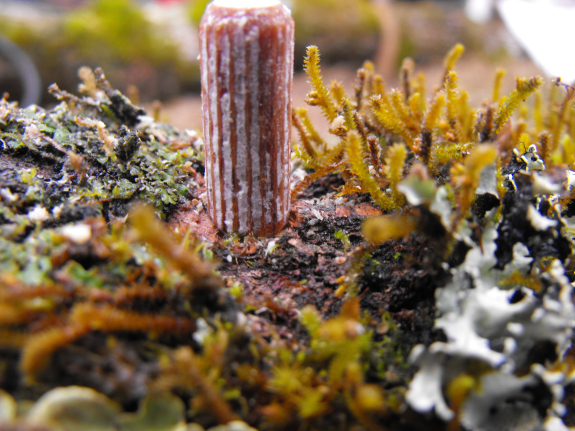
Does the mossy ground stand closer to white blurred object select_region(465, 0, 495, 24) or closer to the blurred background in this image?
the blurred background

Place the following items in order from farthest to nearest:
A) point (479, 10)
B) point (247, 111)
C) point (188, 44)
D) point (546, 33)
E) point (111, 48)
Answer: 1. point (479, 10)
2. point (188, 44)
3. point (111, 48)
4. point (546, 33)
5. point (247, 111)

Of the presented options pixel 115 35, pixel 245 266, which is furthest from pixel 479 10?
pixel 245 266

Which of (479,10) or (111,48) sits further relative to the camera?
(479,10)

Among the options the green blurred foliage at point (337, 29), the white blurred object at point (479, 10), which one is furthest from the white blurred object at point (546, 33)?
the white blurred object at point (479, 10)

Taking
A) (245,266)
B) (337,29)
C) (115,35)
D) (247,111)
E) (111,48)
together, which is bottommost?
(245,266)

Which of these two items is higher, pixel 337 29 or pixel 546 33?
pixel 337 29

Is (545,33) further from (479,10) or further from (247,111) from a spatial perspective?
(479,10)

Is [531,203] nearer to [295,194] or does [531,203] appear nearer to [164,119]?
[295,194]

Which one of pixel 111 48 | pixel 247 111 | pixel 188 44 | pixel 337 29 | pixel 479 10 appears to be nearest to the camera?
pixel 247 111
